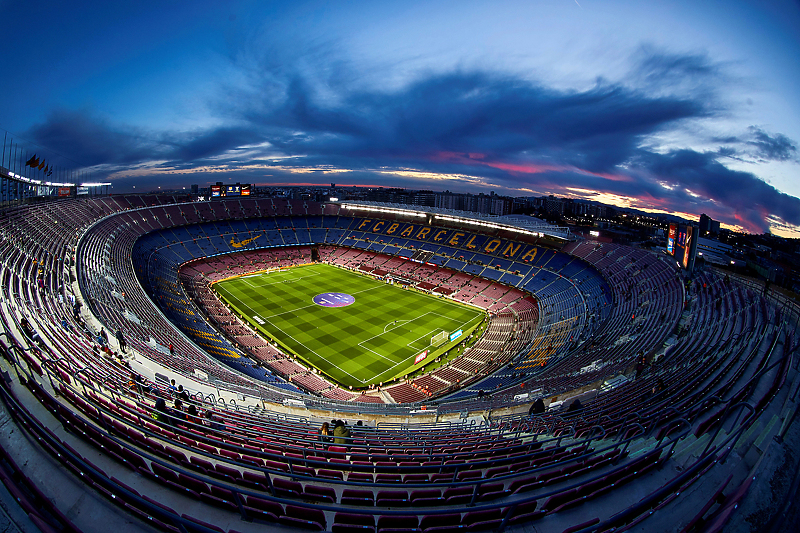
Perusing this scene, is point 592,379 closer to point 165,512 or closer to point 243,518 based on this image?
point 243,518

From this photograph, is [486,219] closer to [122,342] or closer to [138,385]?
[122,342]

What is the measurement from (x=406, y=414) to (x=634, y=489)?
1221cm

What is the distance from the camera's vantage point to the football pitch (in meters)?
31.4

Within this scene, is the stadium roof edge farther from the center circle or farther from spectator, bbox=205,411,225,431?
spectator, bbox=205,411,225,431

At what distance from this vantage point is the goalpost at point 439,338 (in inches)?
1363

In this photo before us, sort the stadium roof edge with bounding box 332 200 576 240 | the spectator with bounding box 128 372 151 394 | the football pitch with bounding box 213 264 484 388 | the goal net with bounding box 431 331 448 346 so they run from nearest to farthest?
the spectator with bounding box 128 372 151 394, the football pitch with bounding box 213 264 484 388, the goal net with bounding box 431 331 448 346, the stadium roof edge with bounding box 332 200 576 240

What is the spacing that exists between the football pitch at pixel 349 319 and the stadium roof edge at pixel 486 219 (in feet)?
61.7

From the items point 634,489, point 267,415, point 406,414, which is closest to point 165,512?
point 634,489

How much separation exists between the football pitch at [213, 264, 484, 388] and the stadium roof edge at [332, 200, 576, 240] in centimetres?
1881

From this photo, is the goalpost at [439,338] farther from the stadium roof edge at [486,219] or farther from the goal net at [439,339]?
the stadium roof edge at [486,219]

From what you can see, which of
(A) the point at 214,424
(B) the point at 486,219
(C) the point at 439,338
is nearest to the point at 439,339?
(C) the point at 439,338

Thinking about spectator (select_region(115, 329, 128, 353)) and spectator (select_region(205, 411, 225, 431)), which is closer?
spectator (select_region(205, 411, 225, 431))

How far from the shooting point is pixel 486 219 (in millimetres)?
59656

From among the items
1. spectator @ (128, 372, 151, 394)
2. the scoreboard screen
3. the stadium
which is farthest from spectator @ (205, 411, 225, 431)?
the scoreboard screen
